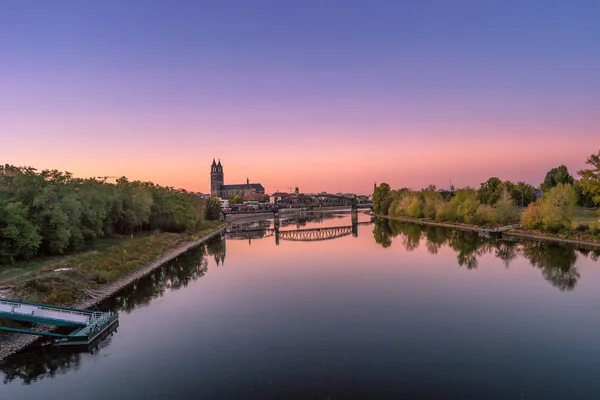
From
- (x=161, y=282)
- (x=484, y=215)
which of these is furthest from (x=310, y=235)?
(x=161, y=282)

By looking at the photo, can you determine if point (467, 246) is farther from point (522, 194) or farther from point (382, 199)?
point (382, 199)

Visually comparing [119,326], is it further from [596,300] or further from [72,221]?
[596,300]

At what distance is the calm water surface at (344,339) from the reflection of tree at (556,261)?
37 centimetres

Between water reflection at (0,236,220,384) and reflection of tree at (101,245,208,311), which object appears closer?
water reflection at (0,236,220,384)

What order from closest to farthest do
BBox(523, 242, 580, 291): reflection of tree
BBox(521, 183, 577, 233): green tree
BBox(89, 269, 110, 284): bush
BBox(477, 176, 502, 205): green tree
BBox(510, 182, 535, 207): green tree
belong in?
1. BBox(89, 269, 110, 284): bush
2. BBox(523, 242, 580, 291): reflection of tree
3. BBox(521, 183, 577, 233): green tree
4. BBox(477, 176, 502, 205): green tree
5. BBox(510, 182, 535, 207): green tree

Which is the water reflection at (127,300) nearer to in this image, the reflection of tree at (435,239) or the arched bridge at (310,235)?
the arched bridge at (310,235)

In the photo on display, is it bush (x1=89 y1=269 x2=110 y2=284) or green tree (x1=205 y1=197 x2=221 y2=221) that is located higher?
green tree (x1=205 y1=197 x2=221 y2=221)

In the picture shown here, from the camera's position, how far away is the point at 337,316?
2523 centimetres

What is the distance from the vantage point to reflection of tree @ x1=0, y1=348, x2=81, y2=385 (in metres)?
17.5

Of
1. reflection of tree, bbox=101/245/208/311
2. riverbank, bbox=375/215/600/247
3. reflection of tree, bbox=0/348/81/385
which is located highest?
riverbank, bbox=375/215/600/247

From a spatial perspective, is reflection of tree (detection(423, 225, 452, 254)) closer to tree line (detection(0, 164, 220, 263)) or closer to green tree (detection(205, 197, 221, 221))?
tree line (detection(0, 164, 220, 263))

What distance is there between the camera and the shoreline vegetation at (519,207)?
57.0m

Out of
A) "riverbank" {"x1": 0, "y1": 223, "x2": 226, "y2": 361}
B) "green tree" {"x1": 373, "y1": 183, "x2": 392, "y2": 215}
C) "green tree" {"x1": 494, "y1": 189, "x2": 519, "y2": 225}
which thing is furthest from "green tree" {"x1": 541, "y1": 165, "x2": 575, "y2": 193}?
"riverbank" {"x1": 0, "y1": 223, "x2": 226, "y2": 361}

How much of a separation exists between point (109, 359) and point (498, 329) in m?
19.2
